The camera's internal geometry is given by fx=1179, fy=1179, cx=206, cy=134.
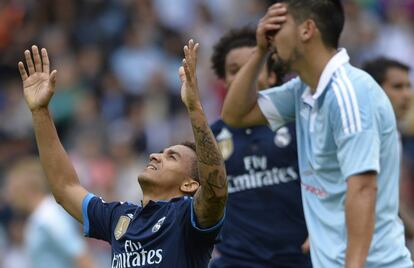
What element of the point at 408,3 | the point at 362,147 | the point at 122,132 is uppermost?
the point at 408,3

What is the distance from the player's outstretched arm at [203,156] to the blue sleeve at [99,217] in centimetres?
72

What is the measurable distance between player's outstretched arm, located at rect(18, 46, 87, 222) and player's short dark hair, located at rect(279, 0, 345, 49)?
55.7 inches

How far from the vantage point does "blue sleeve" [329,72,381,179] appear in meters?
5.88

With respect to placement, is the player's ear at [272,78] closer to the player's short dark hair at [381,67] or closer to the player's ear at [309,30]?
the player's short dark hair at [381,67]

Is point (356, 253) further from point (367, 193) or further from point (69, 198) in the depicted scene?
point (69, 198)

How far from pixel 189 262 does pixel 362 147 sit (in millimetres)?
1043

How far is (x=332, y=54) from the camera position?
6.37 m

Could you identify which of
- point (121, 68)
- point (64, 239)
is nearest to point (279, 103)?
point (64, 239)

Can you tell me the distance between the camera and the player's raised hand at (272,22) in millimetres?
6461

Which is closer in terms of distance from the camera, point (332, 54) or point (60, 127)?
point (332, 54)

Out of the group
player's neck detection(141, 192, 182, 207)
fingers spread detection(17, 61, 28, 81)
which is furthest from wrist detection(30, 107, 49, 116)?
player's neck detection(141, 192, 182, 207)

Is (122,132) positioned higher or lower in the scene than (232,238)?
higher

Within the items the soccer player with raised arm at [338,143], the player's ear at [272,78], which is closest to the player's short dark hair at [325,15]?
the soccer player with raised arm at [338,143]

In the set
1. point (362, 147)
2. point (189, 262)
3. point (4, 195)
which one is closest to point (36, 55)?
point (189, 262)
